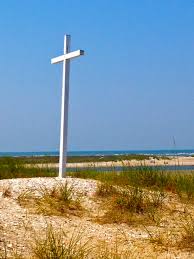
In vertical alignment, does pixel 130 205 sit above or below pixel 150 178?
below

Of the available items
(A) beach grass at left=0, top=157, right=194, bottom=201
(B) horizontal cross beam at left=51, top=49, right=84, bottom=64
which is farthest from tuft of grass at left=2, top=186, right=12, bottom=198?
(B) horizontal cross beam at left=51, top=49, right=84, bottom=64

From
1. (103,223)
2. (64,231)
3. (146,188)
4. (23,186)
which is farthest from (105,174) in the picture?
(64,231)

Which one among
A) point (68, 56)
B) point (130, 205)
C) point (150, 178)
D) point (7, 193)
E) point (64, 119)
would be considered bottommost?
point (130, 205)

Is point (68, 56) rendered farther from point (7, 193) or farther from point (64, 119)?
point (7, 193)

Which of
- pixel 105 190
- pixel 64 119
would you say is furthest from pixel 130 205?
pixel 64 119

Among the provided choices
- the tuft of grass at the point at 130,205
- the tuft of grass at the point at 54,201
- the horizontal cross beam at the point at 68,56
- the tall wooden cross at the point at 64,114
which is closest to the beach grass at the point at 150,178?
the tuft of grass at the point at 130,205

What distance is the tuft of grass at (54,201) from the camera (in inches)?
319

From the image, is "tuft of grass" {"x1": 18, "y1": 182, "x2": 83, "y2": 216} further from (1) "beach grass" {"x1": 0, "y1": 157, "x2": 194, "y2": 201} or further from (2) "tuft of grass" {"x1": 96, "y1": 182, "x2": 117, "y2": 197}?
(1) "beach grass" {"x1": 0, "y1": 157, "x2": 194, "y2": 201}

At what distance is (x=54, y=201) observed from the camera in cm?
848

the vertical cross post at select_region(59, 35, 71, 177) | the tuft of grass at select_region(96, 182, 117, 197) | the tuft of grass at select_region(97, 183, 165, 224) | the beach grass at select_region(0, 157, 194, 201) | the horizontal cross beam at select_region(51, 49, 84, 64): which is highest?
the horizontal cross beam at select_region(51, 49, 84, 64)

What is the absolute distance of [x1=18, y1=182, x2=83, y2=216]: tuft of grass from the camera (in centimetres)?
809

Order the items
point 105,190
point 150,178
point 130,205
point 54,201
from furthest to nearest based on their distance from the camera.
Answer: point 150,178 < point 105,190 < point 54,201 < point 130,205

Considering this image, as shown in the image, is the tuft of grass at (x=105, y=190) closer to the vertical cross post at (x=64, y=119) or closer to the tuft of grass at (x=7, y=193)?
the vertical cross post at (x=64, y=119)

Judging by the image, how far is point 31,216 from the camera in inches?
300
